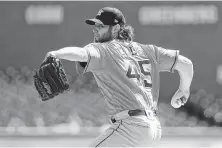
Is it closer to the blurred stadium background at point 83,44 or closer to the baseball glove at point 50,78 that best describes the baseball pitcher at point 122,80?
the baseball glove at point 50,78

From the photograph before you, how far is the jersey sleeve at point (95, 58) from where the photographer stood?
2695 mm

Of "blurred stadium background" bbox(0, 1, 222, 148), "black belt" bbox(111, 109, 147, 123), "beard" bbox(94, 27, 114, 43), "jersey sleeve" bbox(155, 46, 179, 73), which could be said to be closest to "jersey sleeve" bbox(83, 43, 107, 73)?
"beard" bbox(94, 27, 114, 43)

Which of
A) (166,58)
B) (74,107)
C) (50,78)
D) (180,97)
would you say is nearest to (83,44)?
(74,107)

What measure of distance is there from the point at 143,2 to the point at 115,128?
9024 mm

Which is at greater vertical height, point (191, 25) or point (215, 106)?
point (191, 25)

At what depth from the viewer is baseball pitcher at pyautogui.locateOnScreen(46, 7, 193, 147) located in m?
2.75

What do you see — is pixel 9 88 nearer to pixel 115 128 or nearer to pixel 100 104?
pixel 100 104

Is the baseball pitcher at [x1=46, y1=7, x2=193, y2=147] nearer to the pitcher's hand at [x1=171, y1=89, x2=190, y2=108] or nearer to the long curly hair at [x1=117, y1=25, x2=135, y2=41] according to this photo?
the long curly hair at [x1=117, y1=25, x2=135, y2=41]

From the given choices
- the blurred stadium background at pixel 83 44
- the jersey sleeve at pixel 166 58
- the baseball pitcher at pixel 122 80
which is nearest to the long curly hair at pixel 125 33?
the baseball pitcher at pixel 122 80

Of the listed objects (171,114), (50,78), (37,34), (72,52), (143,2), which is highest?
(72,52)

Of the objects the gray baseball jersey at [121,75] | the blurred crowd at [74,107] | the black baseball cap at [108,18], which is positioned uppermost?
the black baseball cap at [108,18]

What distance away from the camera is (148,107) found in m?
2.84

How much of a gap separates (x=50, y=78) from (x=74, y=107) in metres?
8.33

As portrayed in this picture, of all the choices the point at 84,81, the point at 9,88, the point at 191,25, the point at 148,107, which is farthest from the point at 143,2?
the point at 148,107
